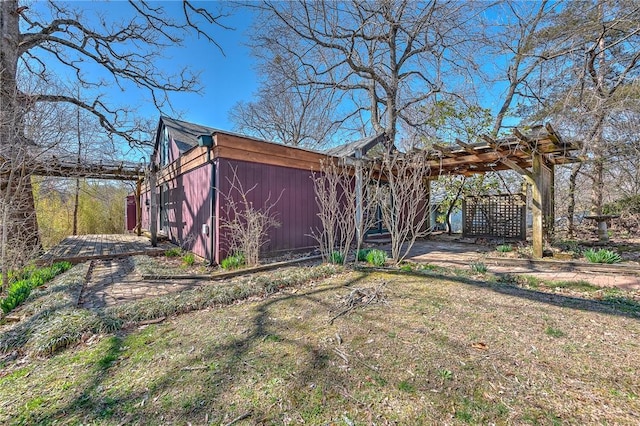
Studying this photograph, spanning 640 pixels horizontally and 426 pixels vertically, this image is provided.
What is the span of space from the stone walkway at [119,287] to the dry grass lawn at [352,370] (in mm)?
1120

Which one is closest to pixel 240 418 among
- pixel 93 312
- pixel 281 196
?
pixel 93 312

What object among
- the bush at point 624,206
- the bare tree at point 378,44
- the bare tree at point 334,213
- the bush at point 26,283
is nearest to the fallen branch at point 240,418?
the bare tree at point 334,213

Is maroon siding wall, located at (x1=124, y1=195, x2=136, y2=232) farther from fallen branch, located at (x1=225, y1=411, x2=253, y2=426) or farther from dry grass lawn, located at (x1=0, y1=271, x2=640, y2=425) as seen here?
fallen branch, located at (x1=225, y1=411, x2=253, y2=426)

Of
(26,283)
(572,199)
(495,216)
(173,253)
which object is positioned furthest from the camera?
(572,199)

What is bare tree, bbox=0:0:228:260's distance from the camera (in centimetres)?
697

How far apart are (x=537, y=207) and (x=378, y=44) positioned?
26.9 feet

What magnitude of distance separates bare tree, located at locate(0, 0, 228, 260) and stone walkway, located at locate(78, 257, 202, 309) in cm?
291

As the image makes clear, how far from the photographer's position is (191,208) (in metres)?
6.98

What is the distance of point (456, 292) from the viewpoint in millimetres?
3557

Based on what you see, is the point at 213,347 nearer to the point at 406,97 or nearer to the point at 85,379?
the point at 85,379

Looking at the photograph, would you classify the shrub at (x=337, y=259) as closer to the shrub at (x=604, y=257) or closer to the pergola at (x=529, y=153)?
the pergola at (x=529, y=153)

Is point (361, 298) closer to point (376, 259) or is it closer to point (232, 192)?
point (376, 259)

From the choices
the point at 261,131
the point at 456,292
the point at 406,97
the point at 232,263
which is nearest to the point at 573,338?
the point at 456,292

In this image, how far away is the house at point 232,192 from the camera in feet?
18.1
